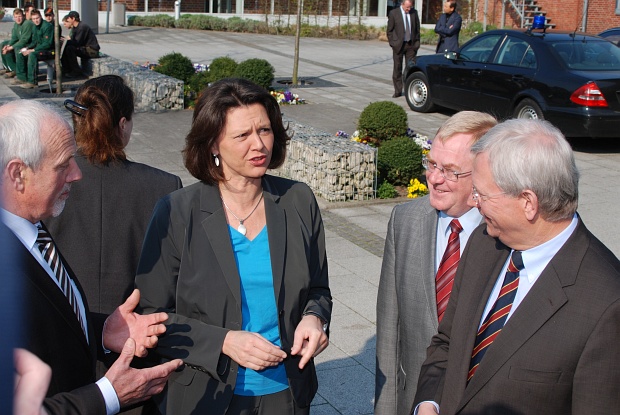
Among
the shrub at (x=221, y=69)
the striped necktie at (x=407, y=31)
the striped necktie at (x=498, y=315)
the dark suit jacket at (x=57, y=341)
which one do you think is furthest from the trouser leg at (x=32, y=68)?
the striped necktie at (x=498, y=315)

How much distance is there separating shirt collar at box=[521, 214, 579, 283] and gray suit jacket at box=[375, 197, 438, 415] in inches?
26.7

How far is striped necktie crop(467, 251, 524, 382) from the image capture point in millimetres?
2707

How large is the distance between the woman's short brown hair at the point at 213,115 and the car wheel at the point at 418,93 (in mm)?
12479

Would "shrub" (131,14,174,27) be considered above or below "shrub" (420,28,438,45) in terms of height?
above

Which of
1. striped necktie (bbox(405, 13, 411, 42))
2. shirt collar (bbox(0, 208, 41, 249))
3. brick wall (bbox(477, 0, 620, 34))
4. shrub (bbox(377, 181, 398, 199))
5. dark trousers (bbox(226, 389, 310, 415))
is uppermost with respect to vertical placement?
brick wall (bbox(477, 0, 620, 34))

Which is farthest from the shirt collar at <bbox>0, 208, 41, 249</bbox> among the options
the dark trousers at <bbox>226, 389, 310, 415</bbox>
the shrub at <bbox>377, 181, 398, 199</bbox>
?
the shrub at <bbox>377, 181, 398, 199</bbox>

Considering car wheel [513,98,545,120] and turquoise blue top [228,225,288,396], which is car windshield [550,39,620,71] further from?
turquoise blue top [228,225,288,396]

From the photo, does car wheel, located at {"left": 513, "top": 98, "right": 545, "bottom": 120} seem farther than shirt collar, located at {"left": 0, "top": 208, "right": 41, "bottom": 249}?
Yes

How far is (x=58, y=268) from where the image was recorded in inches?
103

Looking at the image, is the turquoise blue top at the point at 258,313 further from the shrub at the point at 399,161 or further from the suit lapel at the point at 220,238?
the shrub at the point at 399,161

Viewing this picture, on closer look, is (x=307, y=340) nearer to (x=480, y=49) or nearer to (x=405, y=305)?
(x=405, y=305)

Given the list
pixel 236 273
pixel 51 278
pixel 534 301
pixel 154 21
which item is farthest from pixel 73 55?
pixel 534 301

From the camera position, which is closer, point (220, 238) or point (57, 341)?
point (57, 341)

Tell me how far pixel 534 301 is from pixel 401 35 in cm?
1594
